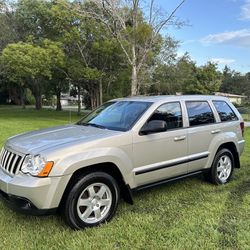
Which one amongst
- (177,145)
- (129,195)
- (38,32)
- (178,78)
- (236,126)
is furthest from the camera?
(178,78)

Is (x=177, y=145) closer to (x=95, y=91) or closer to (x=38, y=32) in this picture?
(x=95, y=91)

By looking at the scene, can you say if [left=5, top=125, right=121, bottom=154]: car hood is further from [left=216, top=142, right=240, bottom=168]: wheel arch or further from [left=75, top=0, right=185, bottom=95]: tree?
[left=75, top=0, right=185, bottom=95]: tree

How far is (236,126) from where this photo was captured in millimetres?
6465

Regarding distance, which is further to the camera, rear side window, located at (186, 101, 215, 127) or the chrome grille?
rear side window, located at (186, 101, 215, 127)

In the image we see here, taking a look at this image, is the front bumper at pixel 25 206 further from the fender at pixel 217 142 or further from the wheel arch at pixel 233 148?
the wheel arch at pixel 233 148

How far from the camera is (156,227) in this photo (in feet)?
13.9

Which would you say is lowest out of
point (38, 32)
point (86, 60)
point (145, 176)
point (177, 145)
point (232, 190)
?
point (232, 190)

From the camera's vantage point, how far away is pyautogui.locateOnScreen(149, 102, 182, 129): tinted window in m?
5.17

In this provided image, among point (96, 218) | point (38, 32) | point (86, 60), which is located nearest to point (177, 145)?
→ point (96, 218)

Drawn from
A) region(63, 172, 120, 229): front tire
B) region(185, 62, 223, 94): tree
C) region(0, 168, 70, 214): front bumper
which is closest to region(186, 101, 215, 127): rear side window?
region(63, 172, 120, 229): front tire

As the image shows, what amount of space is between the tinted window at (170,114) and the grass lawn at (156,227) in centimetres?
116

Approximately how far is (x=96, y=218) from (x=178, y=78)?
3865cm

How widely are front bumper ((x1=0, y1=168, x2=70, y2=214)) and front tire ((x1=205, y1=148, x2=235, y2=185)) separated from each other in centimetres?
300

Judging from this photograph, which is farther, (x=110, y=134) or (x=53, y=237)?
(x=110, y=134)
